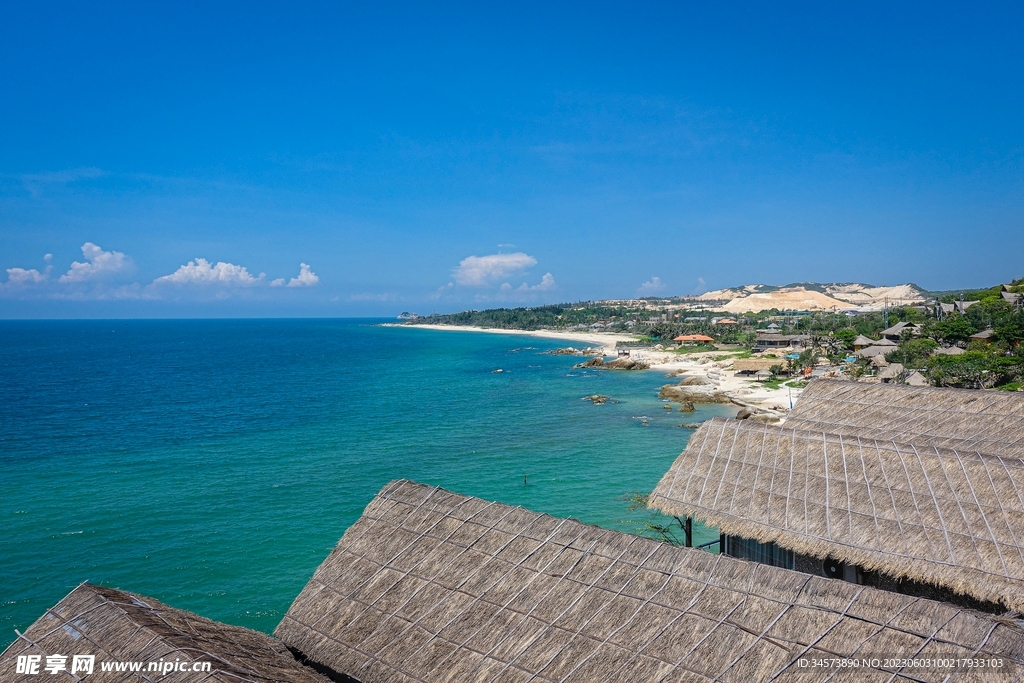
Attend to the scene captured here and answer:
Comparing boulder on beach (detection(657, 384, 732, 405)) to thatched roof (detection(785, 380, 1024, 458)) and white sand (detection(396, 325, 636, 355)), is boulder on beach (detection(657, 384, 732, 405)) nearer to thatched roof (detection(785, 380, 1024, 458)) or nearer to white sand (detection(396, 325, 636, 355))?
thatched roof (detection(785, 380, 1024, 458))

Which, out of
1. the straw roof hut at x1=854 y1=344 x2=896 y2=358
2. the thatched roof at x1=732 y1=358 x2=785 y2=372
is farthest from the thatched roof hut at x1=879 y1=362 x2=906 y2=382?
the thatched roof at x1=732 y1=358 x2=785 y2=372

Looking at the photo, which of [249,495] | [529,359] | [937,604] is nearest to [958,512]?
[937,604]

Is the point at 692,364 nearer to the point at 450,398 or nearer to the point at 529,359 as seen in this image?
the point at 529,359

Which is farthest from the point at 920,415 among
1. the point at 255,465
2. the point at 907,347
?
the point at 907,347

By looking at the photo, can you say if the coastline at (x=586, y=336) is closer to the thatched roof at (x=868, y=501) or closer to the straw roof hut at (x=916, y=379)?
the straw roof hut at (x=916, y=379)

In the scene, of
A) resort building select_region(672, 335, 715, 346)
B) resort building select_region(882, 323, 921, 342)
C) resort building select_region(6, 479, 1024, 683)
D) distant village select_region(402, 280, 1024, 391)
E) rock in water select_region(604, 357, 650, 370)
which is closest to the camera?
resort building select_region(6, 479, 1024, 683)

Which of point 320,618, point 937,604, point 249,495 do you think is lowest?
point 249,495
